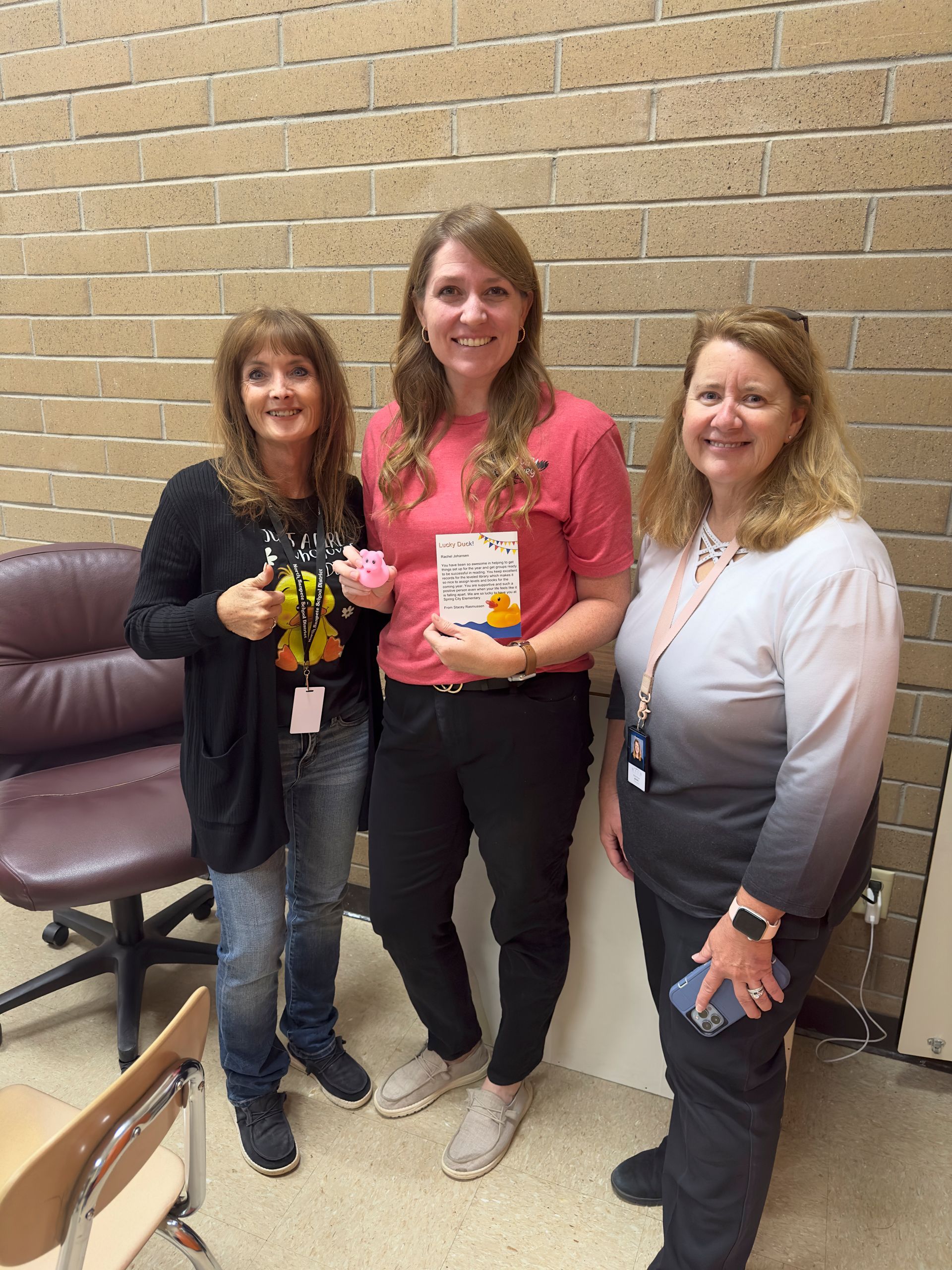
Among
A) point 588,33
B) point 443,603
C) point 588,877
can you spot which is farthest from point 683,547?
point 588,33

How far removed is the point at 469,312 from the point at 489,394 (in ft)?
0.53

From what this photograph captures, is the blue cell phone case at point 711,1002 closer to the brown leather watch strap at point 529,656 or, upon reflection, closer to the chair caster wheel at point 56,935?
the brown leather watch strap at point 529,656

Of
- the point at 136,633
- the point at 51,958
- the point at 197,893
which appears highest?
the point at 136,633

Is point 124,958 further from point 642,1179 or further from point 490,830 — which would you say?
point 642,1179

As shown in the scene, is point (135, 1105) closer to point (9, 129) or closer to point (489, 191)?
point (489, 191)

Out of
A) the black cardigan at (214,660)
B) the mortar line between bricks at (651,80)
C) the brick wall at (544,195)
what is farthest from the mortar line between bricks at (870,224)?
the black cardigan at (214,660)

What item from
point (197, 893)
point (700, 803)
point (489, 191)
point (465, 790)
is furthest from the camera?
point (197, 893)

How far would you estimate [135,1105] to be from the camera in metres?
0.99

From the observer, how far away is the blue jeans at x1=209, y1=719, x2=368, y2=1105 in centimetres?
165

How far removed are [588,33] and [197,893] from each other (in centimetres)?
242

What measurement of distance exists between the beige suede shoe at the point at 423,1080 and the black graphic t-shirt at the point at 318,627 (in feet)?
2.85

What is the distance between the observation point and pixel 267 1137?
1.73 metres

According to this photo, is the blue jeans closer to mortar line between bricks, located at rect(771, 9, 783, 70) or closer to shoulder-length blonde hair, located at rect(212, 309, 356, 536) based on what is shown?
shoulder-length blonde hair, located at rect(212, 309, 356, 536)

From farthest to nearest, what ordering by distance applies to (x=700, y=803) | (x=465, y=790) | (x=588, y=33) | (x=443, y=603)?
1. (x=588, y=33)
2. (x=465, y=790)
3. (x=443, y=603)
4. (x=700, y=803)
